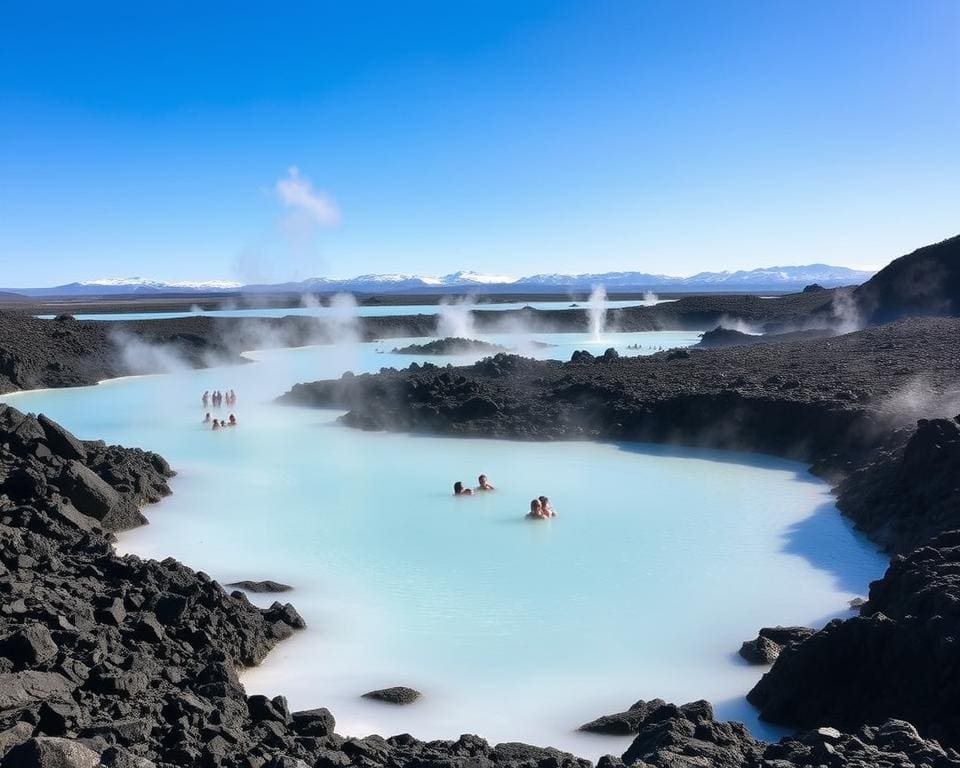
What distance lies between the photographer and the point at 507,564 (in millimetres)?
9398

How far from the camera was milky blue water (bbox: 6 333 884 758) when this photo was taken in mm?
6477

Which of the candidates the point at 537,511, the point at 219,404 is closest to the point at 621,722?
the point at 537,511

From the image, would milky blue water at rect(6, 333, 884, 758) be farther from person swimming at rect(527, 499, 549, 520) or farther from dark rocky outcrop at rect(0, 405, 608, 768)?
dark rocky outcrop at rect(0, 405, 608, 768)

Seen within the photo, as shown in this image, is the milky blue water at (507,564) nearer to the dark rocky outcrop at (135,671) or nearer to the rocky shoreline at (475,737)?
the rocky shoreline at (475,737)

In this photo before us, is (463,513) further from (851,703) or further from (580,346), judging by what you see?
(580,346)

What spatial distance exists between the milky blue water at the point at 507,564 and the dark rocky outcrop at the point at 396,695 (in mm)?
104

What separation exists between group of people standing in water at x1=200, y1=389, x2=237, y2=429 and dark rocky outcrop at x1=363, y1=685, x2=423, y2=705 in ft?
41.1

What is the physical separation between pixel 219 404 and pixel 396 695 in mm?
15613

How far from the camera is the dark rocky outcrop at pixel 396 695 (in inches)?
244

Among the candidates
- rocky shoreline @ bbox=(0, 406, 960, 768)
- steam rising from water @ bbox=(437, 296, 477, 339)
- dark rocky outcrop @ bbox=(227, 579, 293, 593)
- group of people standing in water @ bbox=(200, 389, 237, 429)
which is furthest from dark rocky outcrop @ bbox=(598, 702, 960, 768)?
steam rising from water @ bbox=(437, 296, 477, 339)

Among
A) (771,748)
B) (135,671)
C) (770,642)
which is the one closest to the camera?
(771,748)

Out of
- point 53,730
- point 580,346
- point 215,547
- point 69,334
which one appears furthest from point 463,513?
point 580,346

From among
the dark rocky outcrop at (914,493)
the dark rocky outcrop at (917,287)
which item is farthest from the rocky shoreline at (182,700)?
the dark rocky outcrop at (917,287)

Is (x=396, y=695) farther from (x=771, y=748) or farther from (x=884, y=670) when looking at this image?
(x=884, y=670)
